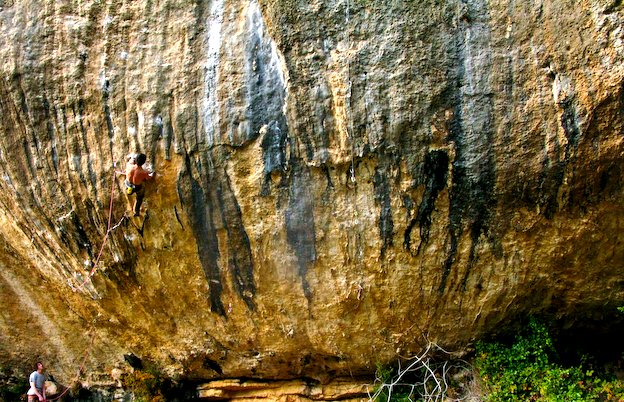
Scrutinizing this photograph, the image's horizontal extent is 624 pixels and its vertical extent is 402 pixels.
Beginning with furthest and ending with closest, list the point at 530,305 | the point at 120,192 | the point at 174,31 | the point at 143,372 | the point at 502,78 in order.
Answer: the point at 143,372, the point at 530,305, the point at 120,192, the point at 174,31, the point at 502,78

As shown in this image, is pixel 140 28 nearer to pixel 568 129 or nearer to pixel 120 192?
pixel 120 192

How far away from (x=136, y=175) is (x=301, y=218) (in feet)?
4.82

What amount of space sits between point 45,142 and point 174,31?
156 centimetres

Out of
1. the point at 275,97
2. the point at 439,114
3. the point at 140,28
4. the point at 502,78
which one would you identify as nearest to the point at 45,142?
the point at 140,28

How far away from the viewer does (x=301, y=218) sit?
561 cm

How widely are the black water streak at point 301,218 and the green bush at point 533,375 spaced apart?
201 centimetres

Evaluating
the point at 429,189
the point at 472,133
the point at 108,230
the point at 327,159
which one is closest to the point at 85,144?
the point at 108,230

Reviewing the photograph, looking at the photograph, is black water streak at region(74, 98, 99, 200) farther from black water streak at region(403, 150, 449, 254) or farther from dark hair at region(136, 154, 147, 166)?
black water streak at region(403, 150, 449, 254)

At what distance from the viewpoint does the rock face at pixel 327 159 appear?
16.4 ft

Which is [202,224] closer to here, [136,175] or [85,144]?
[136,175]

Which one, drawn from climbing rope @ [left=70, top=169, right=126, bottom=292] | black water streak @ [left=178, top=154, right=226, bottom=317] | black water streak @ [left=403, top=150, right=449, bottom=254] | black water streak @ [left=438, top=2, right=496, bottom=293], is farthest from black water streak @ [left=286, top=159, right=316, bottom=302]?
climbing rope @ [left=70, top=169, right=126, bottom=292]

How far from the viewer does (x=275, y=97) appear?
5.23 metres

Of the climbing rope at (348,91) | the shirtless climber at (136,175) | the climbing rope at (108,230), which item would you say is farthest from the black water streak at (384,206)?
the climbing rope at (108,230)

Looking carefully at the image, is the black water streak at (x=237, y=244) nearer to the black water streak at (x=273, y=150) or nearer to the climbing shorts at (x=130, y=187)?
the black water streak at (x=273, y=150)
